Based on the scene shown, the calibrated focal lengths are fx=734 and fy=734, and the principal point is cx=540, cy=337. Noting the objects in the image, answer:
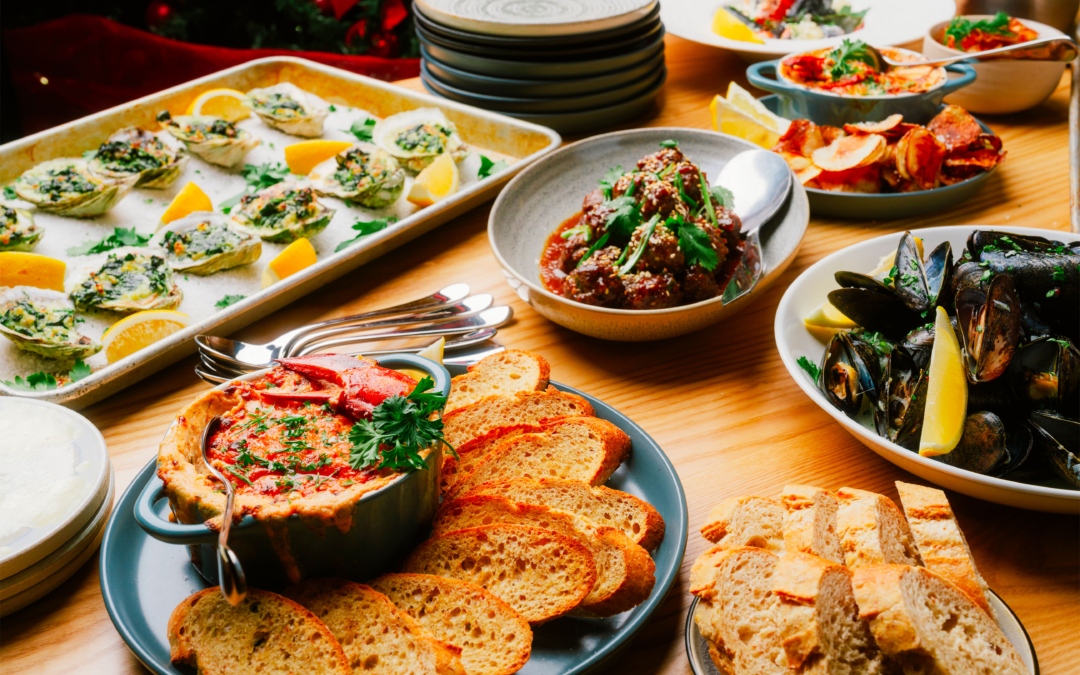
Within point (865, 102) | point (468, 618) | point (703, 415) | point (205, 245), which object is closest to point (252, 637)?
point (468, 618)

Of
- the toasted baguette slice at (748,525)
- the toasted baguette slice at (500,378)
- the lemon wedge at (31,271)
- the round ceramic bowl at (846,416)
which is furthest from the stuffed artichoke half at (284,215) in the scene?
the toasted baguette slice at (748,525)

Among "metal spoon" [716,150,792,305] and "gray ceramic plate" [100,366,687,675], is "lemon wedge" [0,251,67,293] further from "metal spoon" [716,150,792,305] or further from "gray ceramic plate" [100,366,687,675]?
"metal spoon" [716,150,792,305]

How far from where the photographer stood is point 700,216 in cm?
207

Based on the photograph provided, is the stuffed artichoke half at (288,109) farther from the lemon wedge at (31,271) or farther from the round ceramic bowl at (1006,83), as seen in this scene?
the round ceramic bowl at (1006,83)

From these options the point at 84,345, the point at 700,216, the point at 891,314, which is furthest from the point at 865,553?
the point at 84,345

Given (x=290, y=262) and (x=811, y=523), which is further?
(x=290, y=262)

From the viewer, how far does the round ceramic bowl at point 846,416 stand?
1234 mm

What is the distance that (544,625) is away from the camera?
3.77 ft

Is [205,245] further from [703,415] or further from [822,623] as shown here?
[822,623]

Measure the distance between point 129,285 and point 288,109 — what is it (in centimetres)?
127

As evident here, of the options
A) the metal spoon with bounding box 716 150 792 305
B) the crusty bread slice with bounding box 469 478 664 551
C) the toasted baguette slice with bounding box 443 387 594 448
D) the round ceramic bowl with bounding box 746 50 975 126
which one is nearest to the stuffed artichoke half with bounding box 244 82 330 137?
the metal spoon with bounding box 716 150 792 305

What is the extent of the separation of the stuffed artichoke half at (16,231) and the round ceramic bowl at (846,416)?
233 centimetres

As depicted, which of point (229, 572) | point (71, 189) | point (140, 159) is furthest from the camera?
point (140, 159)

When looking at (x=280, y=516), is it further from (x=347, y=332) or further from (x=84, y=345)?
(x=84, y=345)
